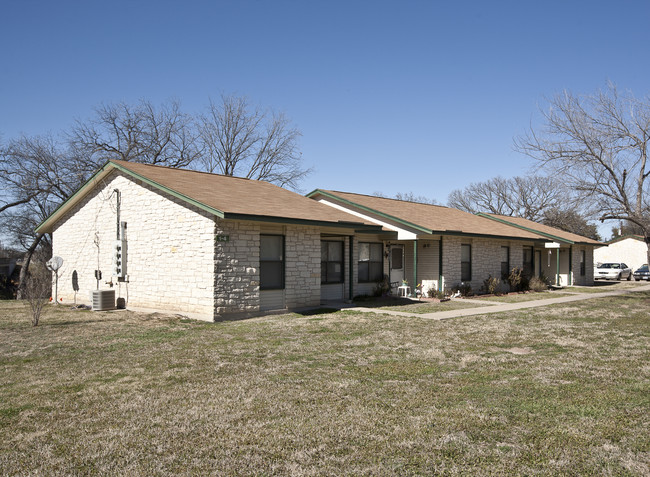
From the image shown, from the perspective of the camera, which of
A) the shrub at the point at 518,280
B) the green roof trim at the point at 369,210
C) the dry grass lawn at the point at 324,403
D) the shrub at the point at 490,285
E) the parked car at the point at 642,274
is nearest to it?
the dry grass lawn at the point at 324,403

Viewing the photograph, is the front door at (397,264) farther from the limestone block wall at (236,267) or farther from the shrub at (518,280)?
the limestone block wall at (236,267)

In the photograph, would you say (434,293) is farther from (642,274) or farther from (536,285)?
(642,274)

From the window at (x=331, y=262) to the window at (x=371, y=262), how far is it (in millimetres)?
1609

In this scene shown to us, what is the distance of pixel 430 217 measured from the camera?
→ 2267 cm

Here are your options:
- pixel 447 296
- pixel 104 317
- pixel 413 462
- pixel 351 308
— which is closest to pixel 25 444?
pixel 413 462

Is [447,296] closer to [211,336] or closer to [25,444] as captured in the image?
[211,336]

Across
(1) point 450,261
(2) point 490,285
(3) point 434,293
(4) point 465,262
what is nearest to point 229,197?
(3) point 434,293

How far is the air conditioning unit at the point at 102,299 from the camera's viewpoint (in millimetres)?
16031

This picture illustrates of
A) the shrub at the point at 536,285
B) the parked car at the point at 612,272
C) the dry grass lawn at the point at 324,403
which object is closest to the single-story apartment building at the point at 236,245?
the shrub at the point at 536,285

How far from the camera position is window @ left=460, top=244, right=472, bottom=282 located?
2207cm

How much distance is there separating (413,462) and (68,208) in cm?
1815

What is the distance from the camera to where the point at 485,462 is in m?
4.37

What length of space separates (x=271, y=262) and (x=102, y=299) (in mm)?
5641

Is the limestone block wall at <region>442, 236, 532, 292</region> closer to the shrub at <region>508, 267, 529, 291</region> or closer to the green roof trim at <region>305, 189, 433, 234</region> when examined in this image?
the shrub at <region>508, 267, 529, 291</region>
